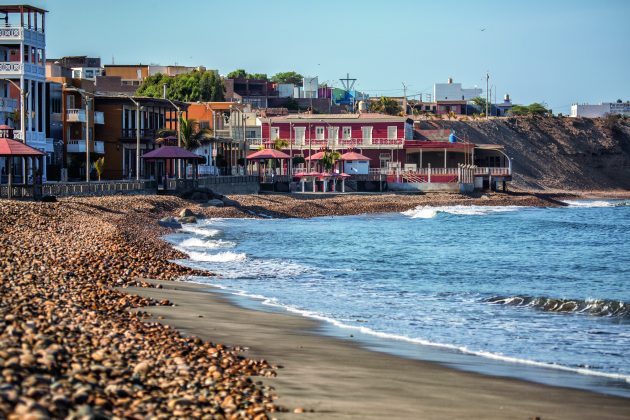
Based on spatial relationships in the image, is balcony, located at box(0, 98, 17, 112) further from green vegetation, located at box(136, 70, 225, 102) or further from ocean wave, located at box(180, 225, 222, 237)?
green vegetation, located at box(136, 70, 225, 102)

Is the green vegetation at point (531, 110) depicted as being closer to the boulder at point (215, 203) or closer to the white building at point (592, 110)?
the white building at point (592, 110)

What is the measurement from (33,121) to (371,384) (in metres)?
51.6

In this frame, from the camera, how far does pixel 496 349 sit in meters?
16.5

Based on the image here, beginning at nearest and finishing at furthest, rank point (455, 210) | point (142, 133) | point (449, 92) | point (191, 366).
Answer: point (191, 366), point (455, 210), point (142, 133), point (449, 92)

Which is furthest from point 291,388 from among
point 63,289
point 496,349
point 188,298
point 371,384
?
point 188,298

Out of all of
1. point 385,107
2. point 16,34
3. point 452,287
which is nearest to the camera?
point 452,287

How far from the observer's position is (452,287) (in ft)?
87.8

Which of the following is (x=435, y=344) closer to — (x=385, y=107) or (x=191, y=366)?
(x=191, y=366)

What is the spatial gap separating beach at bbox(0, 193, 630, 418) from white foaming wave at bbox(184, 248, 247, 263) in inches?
350

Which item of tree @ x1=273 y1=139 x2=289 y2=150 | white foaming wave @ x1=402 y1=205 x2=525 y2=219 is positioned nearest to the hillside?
tree @ x1=273 y1=139 x2=289 y2=150

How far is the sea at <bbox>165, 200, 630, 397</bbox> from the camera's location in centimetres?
1617

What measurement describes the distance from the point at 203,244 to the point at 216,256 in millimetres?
4941

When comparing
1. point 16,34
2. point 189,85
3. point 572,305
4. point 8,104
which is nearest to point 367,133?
point 189,85

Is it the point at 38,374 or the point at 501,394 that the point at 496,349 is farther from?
the point at 38,374
